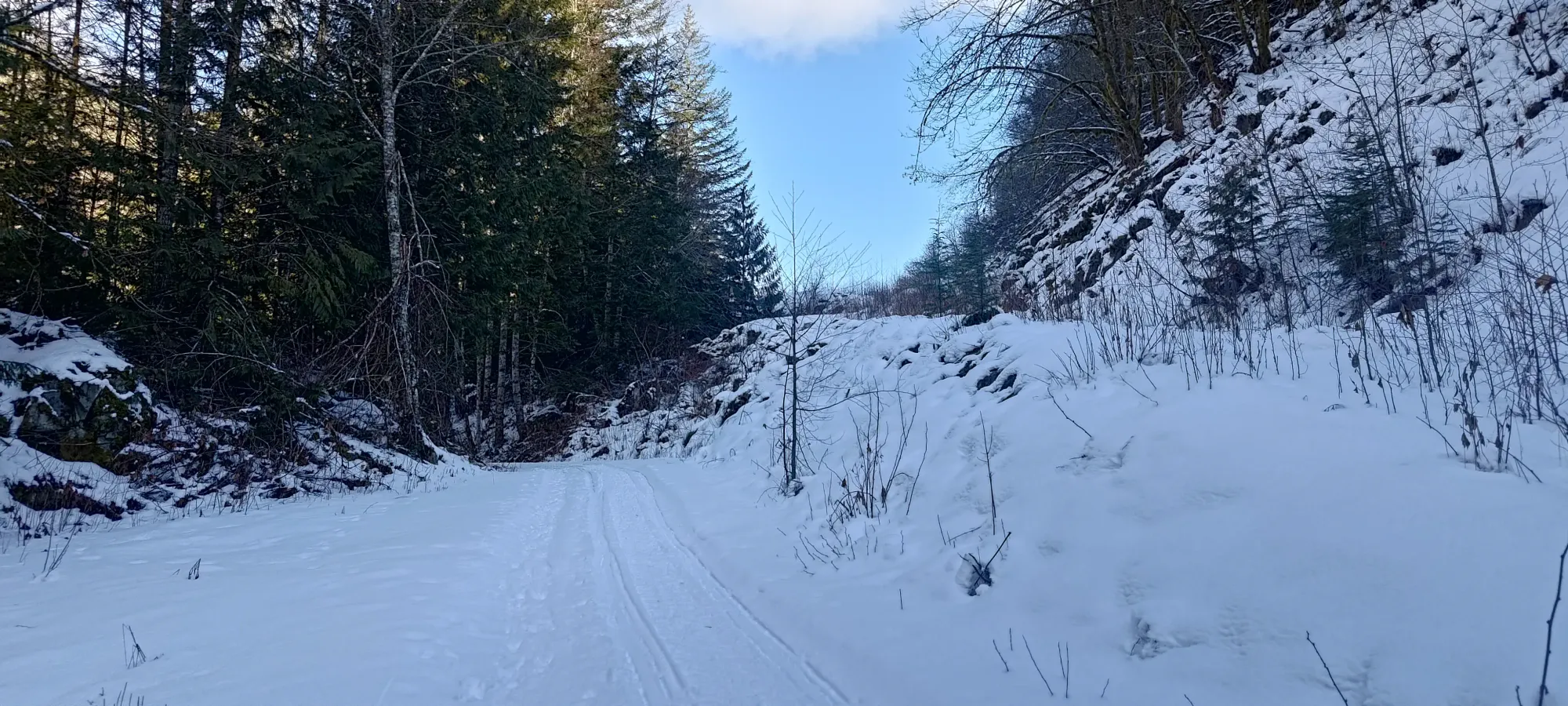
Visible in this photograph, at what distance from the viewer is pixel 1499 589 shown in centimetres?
209

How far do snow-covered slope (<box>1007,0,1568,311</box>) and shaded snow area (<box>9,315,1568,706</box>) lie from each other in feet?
11.9

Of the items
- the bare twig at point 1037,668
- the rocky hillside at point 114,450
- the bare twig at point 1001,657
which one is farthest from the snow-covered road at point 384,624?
the rocky hillside at point 114,450

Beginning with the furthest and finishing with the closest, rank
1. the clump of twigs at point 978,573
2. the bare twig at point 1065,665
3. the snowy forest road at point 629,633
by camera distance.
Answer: the clump of twigs at point 978,573 → the snowy forest road at point 629,633 → the bare twig at point 1065,665

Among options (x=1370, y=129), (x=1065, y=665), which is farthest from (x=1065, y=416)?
(x=1370, y=129)

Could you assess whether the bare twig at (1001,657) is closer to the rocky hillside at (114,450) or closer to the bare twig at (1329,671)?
the bare twig at (1329,671)

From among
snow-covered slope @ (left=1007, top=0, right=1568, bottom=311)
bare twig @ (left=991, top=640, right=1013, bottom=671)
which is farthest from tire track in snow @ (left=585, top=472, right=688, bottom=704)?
snow-covered slope @ (left=1007, top=0, right=1568, bottom=311)

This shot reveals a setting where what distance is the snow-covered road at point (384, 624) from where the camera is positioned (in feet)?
8.65

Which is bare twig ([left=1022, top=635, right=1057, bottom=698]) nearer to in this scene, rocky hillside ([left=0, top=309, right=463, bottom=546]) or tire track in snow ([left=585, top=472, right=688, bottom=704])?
tire track in snow ([left=585, top=472, right=688, bottom=704])

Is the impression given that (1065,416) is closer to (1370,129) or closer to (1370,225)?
(1370,225)

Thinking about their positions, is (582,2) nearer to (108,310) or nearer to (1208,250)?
(108,310)

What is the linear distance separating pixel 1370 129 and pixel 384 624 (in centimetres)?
1182

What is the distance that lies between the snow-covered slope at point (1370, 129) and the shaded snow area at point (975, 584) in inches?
143

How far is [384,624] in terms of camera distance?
330cm

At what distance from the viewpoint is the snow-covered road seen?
264 cm
